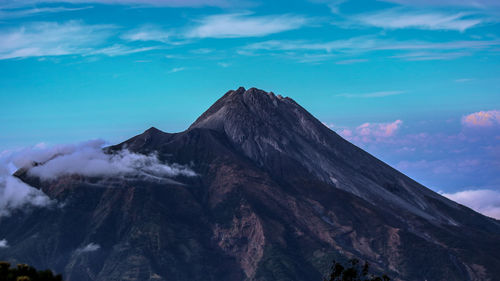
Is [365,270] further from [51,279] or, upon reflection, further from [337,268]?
[51,279]

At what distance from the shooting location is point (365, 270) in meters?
100

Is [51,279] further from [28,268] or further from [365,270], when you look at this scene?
[365,270]

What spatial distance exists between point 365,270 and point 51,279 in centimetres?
4571

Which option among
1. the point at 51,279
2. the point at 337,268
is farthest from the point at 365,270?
the point at 51,279

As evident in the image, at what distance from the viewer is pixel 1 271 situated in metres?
99.3

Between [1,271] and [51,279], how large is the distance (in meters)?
7.91

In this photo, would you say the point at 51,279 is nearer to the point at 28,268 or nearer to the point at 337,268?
the point at 28,268

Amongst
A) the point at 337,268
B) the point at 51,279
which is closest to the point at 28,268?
the point at 51,279

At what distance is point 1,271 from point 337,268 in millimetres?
46956

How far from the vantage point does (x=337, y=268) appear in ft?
327

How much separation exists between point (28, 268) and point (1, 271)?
6.60 m

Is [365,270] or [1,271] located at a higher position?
[365,270]

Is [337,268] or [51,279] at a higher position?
[337,268]

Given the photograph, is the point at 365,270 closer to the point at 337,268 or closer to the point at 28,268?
the point at 337,268
